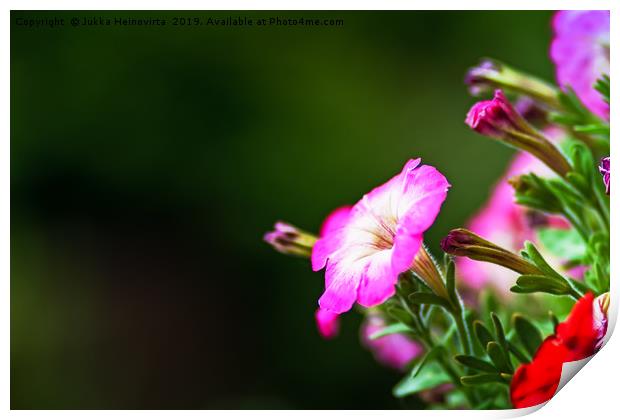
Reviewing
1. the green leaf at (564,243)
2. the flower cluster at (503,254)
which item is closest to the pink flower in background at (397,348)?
the flower cluster at (503,254)

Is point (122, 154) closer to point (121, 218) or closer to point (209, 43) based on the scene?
point (121, 218)

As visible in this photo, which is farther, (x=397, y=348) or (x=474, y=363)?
(x=397, y=348)

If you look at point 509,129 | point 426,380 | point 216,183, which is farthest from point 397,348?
point 216,183

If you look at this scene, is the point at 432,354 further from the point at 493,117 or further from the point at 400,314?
the point at 493,117

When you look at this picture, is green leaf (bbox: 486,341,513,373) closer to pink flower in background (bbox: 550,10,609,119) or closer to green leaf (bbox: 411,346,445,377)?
green leaf (bbox: 411,346,445,377)

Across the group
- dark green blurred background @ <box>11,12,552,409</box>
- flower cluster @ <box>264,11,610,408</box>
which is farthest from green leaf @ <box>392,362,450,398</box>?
dark green blurred background @ <box>11,12,552,409</box>

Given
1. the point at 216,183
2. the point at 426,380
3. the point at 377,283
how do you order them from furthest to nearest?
the point at 216,183
the point at 426,380
the point at 377,283

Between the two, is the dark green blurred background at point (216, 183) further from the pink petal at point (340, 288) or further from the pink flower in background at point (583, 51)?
the pink petal at point (340, 288)

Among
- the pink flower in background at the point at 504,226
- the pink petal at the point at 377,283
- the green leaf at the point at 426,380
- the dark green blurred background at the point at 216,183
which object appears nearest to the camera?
the pink petal at the point at 377,283
